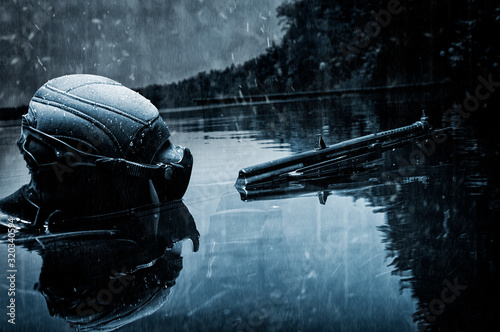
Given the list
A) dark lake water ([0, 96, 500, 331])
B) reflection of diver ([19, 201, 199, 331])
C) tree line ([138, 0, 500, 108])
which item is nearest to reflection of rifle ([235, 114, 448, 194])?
dark lake water ([0, 96, 500, 331])

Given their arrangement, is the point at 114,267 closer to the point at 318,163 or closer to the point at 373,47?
the point at 318,163

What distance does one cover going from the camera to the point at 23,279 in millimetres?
3455

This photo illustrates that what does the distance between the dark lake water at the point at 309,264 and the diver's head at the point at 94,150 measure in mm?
425

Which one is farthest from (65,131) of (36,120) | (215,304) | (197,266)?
(215,304)

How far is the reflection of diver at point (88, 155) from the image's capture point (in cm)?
476

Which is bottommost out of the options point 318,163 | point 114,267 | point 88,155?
point 114,267

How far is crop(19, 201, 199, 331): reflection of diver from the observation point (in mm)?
2885

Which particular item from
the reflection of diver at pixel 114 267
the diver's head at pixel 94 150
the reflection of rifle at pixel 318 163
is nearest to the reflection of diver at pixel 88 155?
the diver's head at pixel 94 150

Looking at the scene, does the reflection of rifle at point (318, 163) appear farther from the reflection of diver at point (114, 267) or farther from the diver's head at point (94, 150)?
the reflection of diver at point (114, 267)

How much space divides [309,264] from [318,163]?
3.38 meters

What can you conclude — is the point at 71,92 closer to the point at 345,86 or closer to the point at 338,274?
the point at 338,274

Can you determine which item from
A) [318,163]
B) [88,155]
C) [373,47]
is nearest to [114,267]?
[88,155]

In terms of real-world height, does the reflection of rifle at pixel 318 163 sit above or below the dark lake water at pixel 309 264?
above

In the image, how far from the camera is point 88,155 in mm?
4758
